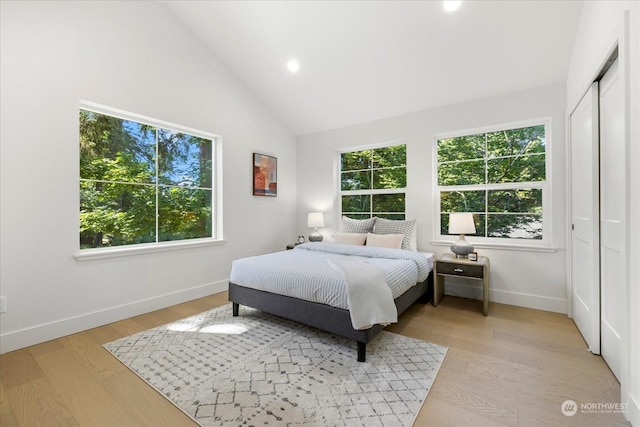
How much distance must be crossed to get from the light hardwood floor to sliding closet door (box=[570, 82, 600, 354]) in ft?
0.74

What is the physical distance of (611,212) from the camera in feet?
6.12

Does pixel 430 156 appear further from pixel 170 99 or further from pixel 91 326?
pixel 91 326

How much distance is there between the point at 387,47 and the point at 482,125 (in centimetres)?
146

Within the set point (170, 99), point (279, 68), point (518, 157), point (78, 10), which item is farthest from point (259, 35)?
point (518, 157)

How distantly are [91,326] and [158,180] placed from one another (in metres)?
1.61

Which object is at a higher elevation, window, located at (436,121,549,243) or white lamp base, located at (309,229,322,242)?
window, located at (436,121,549,243)

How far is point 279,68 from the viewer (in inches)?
145

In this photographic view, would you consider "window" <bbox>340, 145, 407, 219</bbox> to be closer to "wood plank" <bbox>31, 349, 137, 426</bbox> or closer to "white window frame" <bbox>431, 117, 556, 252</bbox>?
"white window frame" <bbox>431, 117, 556, 252</bbox>

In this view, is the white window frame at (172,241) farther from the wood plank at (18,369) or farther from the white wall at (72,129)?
the wood plank at (18,369)

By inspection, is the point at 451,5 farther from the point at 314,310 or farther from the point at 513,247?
the point at 314,310

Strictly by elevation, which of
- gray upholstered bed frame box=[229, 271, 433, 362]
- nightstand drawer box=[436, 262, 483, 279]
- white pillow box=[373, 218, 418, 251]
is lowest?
gray upholstered bed frame box=[229, 271, 433, 362]

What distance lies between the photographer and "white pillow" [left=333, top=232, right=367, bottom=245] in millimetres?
3662

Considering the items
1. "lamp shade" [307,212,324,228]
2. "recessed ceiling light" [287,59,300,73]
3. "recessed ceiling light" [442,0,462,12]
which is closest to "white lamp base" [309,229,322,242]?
"lamp shade" [307,212,324,228]

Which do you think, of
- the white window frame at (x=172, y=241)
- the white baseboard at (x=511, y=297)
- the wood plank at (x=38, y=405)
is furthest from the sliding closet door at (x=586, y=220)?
the white window frame at (x=172, y=241)
